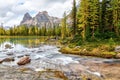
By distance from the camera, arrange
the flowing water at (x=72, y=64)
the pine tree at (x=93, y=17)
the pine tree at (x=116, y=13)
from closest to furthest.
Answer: the flowing water at (x=72, y=64), the pine tree at (x=116, y=13), the pine tree at (x=93, y=17)

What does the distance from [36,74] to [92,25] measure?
41237 mm

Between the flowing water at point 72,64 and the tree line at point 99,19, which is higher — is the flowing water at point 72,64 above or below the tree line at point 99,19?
below

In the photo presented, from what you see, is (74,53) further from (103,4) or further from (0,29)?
(0,29)

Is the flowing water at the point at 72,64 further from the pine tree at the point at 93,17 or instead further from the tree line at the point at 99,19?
the pine tree at the point at 93,17

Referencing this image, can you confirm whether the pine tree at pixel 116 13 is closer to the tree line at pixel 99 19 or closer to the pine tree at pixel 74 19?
the tree line at pixel 99 19

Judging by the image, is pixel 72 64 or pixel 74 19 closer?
pixel 72 64

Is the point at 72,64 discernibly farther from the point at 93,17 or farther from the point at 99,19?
the point at 99,19

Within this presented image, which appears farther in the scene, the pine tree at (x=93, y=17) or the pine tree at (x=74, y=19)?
the pine tree at (x=74, y=19)

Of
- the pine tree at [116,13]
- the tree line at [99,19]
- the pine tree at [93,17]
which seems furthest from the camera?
the pine tree at [93,17]

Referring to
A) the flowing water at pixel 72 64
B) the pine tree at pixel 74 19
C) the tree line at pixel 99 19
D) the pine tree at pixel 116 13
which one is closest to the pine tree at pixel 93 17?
the tree line at pixel 99 19

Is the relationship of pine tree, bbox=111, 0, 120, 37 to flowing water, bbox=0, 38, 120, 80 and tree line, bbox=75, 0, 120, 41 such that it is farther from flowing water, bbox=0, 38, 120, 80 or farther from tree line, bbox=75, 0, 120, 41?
flowing water, bbox=0, 38, 120, 80

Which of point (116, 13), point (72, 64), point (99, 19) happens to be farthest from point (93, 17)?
point (72, 64)

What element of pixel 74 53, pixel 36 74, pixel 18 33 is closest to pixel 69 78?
pixel 36 74

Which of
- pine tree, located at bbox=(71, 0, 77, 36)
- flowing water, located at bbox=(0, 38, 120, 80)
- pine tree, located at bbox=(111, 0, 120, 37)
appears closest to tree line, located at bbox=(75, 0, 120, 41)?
pine tree, located at bbox=(111, 0, 120, 37)
